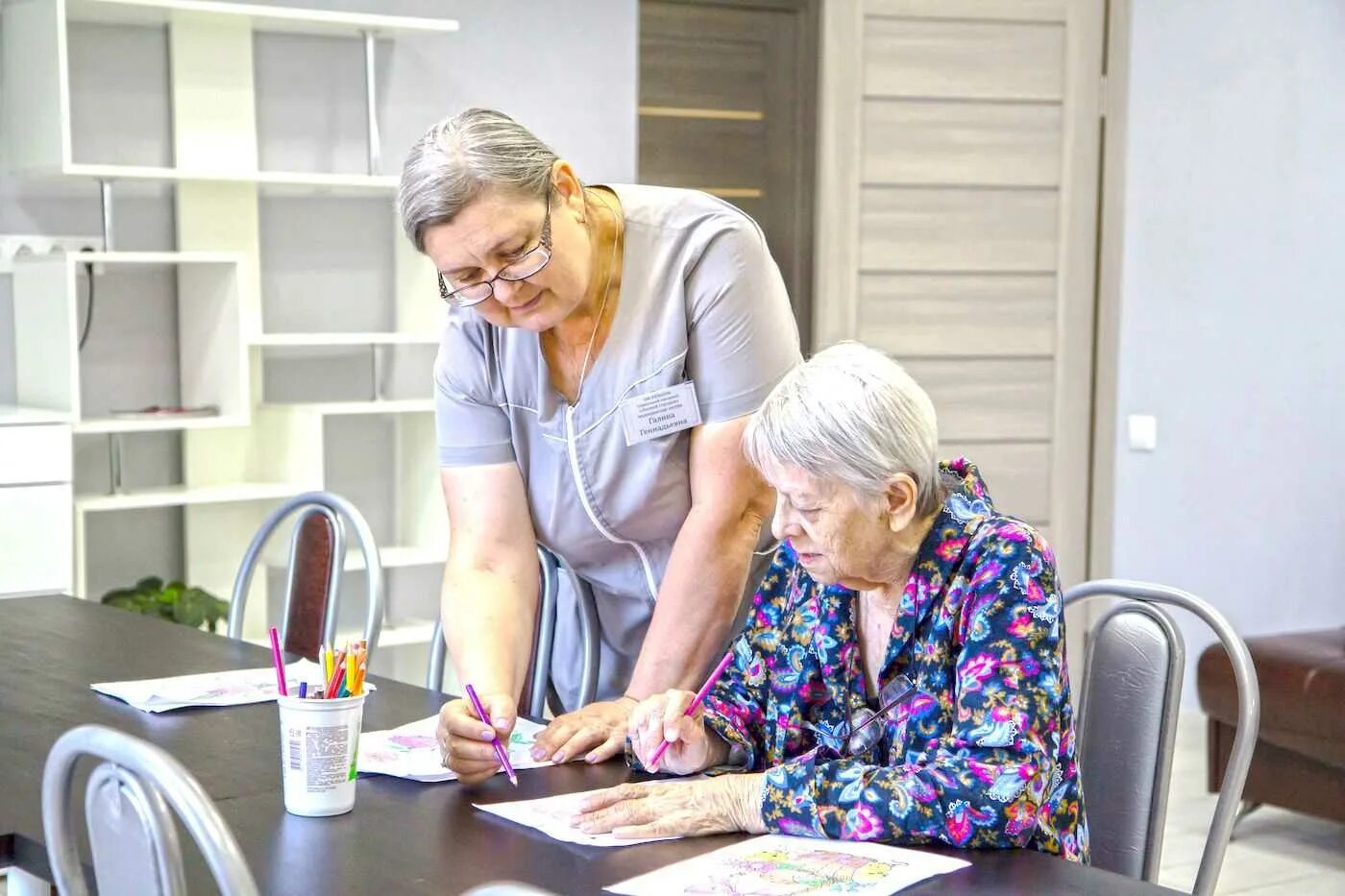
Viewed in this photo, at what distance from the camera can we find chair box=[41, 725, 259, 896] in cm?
119

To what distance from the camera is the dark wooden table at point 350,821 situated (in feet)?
4.84

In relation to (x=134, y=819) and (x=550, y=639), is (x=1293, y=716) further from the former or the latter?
(x=134, y=819)

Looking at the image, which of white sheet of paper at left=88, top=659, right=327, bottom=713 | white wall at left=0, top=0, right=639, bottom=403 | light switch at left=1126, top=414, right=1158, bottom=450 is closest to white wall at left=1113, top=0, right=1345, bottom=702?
light switch at left=1126, top=414, right=1158, bottom=450

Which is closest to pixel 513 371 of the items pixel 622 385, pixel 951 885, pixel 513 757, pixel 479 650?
pixel 622 385

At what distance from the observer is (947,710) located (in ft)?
5.54

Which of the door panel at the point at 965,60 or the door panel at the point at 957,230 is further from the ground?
the door panel at the point at 965,60

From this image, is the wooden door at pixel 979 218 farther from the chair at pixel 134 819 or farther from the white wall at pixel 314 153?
the chair at pixel 134 819

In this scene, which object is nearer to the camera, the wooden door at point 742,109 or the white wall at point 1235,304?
the wooden door at point 742,109

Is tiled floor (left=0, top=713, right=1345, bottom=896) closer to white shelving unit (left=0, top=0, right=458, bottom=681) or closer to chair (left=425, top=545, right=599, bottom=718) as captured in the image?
chair (left=425, top=545, right=599, bottom=718)

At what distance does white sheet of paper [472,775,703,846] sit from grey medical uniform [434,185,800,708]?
0.53 meters

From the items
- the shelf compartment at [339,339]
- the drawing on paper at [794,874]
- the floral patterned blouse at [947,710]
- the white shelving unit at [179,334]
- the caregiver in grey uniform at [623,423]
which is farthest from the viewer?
the shelf compartment at [339,339]

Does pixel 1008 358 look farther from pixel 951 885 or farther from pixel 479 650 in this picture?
pixel 951 885

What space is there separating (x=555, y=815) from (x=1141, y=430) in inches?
161

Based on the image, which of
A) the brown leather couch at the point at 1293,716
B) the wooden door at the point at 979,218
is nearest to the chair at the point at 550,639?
the brown leather couch at the point at 1293,716
